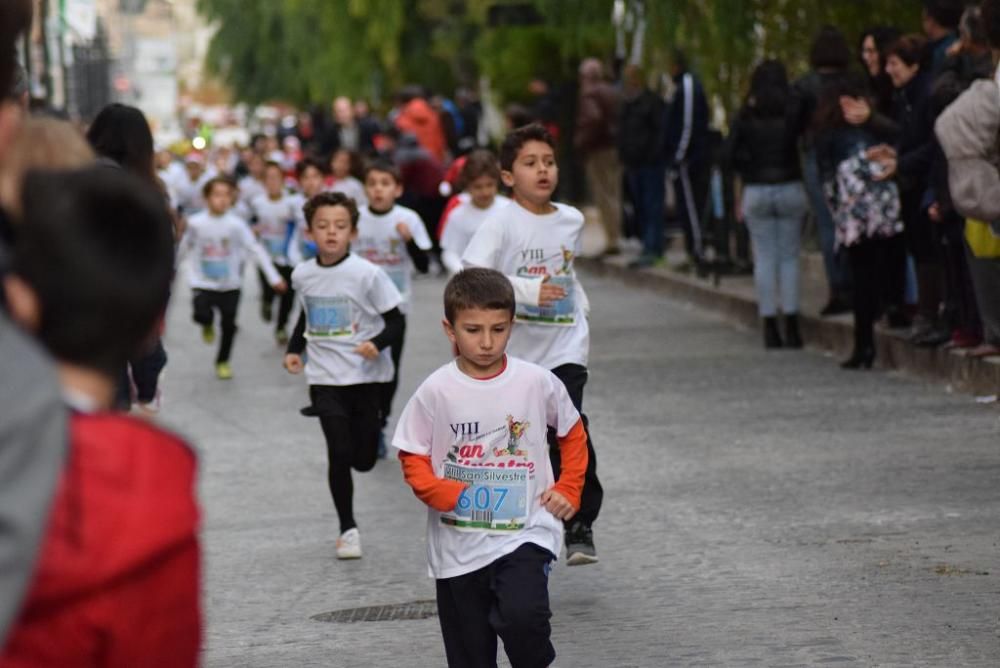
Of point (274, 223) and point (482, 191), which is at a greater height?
point (482, 191)

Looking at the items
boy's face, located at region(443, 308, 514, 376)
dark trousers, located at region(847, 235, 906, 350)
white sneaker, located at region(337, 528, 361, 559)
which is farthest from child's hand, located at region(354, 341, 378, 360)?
dark trousers, located at region(847, 235, 906, 350)

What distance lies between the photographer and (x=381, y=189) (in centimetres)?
1341

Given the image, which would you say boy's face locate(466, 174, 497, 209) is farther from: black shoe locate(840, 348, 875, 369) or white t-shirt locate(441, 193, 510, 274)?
black shoe locate(840, 348, 875, 369)

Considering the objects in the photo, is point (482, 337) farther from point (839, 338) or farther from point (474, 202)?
point (839, 338)

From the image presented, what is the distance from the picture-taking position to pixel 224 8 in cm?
5338

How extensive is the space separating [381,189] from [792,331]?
4009 millimetres

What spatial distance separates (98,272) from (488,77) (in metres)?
31.0

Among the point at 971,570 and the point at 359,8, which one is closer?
the point at 971,570

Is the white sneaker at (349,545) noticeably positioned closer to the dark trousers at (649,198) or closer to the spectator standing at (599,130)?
the dark trousers at (649,198)

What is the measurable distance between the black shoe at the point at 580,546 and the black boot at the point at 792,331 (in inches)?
322

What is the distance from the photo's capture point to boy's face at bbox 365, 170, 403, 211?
526 inches

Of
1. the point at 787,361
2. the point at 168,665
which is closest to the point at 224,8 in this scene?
the point at 787,361

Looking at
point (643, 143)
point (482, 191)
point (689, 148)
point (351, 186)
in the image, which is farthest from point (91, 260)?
point (643, 143)

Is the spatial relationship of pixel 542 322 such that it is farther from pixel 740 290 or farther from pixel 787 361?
pixel 740 290
